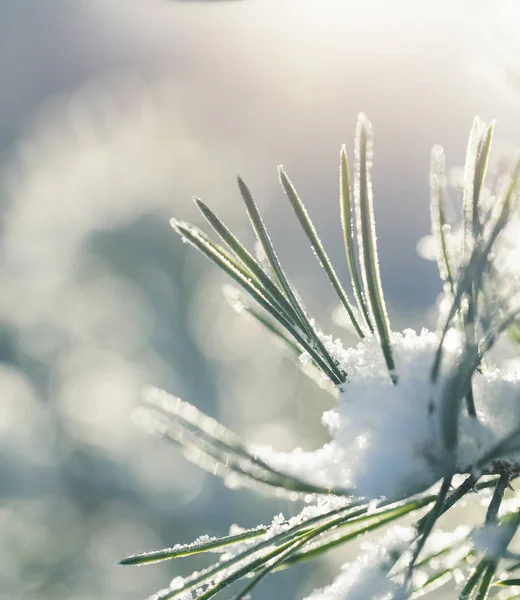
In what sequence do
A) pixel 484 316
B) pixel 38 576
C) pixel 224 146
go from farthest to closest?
pixel 224 146
pixel 38 576
pixel 484 316

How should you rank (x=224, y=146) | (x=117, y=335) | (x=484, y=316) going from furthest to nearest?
1. (x=224, y=146)
2. (x=117, y=335)
3. (x=484, y=316)

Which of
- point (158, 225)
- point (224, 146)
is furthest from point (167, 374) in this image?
point (224, 146)

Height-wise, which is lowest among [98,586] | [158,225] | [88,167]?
[98,586]

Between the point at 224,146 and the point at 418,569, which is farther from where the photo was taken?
the point at 224,146

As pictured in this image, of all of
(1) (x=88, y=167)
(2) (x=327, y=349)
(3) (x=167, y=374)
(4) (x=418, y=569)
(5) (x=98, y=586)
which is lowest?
(4) (x=418, y=569)

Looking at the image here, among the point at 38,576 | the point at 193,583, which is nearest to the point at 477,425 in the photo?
the point at 193,583

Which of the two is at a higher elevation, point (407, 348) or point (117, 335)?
point (117, 335)

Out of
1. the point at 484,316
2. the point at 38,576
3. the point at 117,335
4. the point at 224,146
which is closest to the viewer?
the point at 484,316

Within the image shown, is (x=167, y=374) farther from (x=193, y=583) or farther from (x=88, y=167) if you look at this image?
(x=193, y=583)

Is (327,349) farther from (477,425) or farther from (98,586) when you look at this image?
(98,586)
